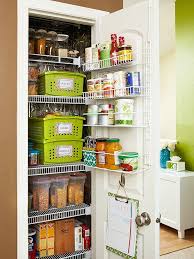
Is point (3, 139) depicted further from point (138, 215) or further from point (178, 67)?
point (178, 67)

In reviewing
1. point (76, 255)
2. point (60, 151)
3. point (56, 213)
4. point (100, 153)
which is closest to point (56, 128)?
point (60, 151)

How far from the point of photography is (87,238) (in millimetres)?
2352

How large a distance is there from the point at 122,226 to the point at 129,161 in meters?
0.44

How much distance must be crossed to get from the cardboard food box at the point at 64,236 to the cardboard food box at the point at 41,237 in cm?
9

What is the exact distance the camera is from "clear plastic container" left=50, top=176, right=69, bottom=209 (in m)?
2.28

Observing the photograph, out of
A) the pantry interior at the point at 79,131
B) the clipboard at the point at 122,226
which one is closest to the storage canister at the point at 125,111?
the pantry interior at the point at 79,131

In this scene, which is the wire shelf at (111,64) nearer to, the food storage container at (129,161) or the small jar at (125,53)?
the small jar at (125,53)

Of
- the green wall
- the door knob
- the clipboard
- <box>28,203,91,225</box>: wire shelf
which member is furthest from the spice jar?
the green wall

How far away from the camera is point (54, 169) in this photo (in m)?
2.14

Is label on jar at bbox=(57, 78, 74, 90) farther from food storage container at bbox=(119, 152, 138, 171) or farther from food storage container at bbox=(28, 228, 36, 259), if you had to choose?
food storage container at bbox=(28, 228, 36, 259)

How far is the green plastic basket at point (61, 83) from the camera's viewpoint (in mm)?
2166

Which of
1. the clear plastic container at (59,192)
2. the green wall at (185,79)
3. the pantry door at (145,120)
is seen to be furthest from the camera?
the green wall at (185,79)

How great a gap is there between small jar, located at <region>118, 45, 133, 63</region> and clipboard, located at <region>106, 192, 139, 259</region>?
812 mm

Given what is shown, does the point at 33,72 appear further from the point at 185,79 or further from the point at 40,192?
the point at 185,79
